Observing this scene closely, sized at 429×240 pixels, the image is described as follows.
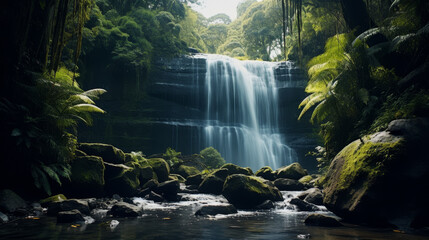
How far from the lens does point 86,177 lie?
8.34m

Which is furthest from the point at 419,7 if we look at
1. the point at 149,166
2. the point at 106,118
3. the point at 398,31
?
the point at 106,118

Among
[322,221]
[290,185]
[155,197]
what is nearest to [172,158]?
[155,197]

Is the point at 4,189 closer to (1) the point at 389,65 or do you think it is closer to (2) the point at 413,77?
(2) the point at 413,77

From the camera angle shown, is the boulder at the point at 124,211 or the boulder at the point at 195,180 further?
the boulder at the point at 195,180

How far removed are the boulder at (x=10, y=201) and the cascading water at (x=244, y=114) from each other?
49.5 ft

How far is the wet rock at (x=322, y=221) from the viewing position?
5391 mm

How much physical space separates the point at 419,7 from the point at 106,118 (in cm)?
1728

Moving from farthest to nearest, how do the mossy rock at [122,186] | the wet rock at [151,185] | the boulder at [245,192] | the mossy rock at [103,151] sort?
the wet rock at [151,185] < the mossy rock at [103,151] < the mossy rock at [122,186] < the boulder at [245,192]

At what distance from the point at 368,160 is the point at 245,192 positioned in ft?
12.1

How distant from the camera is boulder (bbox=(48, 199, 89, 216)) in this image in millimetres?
6242

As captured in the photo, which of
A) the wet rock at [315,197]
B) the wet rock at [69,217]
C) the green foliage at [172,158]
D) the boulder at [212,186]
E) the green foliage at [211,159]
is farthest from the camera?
the green foliage at [211,159]

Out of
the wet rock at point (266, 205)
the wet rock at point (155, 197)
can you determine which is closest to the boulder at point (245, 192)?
the wet rock at point (266, 205)

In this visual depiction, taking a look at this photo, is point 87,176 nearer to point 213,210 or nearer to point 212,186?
point 213,210

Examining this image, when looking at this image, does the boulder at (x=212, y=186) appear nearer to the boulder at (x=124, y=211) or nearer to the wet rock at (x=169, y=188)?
the wet rock at (x=169, y=188)
